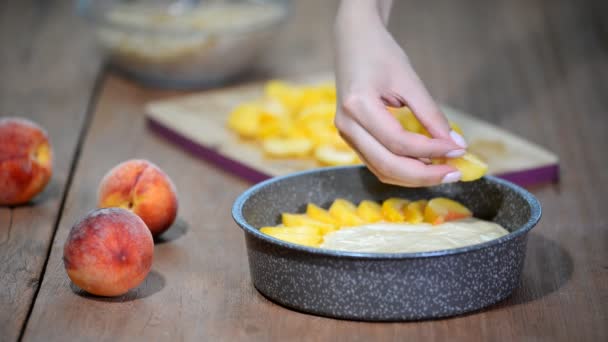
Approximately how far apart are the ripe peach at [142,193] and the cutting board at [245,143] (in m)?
0.43

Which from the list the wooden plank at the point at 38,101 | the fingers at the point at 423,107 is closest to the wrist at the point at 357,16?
the fingers at the point at 423,107

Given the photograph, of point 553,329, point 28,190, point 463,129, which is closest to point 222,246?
point 28,190

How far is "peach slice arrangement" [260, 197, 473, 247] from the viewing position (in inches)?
67.0

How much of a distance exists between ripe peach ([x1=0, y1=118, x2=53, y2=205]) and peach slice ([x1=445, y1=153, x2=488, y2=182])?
894 millimetres

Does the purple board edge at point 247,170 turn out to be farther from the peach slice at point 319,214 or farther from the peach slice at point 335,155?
the peach slice at point 319,214

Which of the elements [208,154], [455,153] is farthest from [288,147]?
[455,153]

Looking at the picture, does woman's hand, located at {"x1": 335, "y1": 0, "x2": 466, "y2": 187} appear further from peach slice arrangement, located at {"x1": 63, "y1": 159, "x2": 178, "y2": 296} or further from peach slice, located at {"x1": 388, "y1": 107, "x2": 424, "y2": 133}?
peach slice arrangement, located at {"x1": 63, "y1": 159, "x2": 178, "y2": 296}

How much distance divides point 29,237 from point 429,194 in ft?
2.55

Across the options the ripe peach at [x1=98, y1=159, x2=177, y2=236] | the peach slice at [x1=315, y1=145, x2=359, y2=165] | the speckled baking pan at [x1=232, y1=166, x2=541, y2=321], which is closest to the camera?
the speckled baking pan at [x1=232, y1=166, x2=541, y2=321]

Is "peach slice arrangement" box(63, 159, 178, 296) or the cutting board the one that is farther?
the cutting board

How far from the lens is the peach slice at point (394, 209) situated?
172 centimetres

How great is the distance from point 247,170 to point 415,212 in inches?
25.1

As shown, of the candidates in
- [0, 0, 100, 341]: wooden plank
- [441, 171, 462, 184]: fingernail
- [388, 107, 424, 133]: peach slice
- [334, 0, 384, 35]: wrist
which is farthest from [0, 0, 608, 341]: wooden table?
[334, 0, 384, 35]: wrist

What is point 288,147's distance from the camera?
228cm
